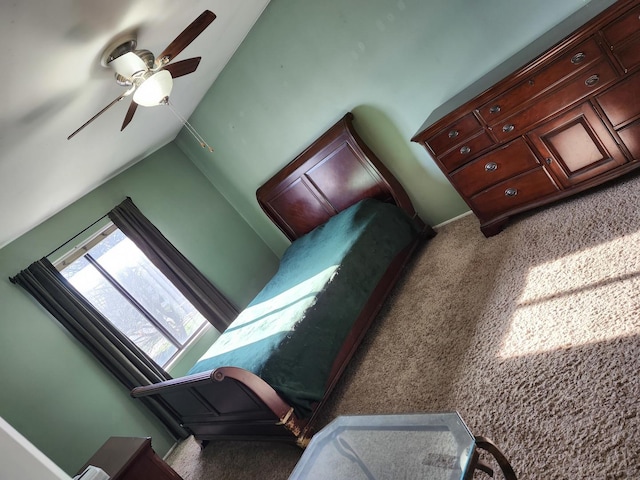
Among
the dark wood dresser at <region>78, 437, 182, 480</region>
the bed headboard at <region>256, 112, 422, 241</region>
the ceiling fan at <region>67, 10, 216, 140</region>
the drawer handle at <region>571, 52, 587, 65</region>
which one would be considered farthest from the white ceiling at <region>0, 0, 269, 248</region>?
the drawer handle at <region>571, 52, 587, 65</region>

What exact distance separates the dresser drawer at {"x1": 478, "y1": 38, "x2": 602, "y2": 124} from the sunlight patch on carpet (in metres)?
0.99

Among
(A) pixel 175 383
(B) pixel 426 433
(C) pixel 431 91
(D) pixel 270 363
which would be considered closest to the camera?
(B) pixel 426 433

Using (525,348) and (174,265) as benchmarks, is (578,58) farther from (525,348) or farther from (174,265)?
(174,265)

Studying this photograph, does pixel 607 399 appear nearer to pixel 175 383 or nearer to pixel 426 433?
pixel 426 433

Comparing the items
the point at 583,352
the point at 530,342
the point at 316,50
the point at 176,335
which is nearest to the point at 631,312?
the point at 583,352

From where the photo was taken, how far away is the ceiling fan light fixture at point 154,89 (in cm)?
228

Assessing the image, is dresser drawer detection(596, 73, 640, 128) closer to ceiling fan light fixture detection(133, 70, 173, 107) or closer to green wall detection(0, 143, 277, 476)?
ceiling fan light fixture detection(133, 70, 173, 107)

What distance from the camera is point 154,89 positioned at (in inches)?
91.9

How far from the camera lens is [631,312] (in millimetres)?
1806

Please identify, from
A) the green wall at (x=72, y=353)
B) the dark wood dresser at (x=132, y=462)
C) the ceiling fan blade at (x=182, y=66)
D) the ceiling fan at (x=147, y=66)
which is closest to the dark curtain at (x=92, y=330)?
the green wall at (x=72, y=353)

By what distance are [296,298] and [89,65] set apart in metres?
1.90

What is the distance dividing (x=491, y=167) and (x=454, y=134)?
13.7 inches

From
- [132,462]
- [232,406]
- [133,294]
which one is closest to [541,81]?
[232,406]

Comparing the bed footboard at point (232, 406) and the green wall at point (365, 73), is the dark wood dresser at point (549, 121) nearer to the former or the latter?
the green wall at point (365, 73)
